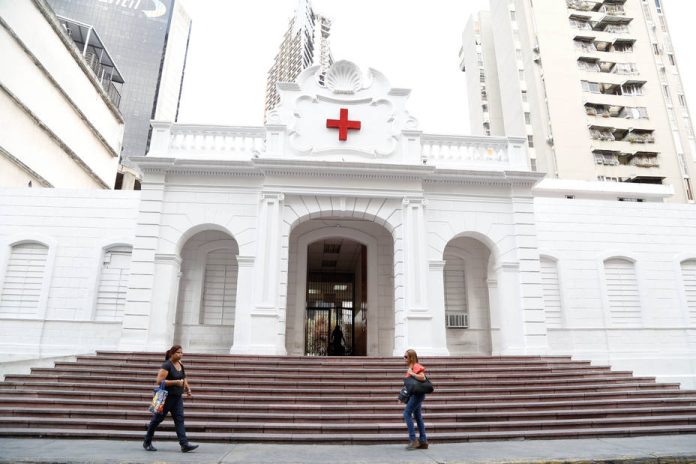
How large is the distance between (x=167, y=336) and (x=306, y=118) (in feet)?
22.5

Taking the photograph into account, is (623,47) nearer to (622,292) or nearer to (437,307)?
(622,292)

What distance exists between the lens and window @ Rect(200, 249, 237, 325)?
1282 centimetres

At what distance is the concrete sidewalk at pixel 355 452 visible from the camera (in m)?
5.51

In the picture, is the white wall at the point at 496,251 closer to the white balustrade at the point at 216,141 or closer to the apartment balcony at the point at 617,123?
the white balustrade at the point at 216,141

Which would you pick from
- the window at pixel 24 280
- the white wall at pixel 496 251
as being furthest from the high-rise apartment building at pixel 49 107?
the white wall at pixel 496 251

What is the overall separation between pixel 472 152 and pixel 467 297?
4310 millimetres

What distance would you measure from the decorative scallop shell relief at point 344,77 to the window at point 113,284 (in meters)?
7.76

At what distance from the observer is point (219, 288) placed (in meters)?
13.1

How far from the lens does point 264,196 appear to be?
11789 mm

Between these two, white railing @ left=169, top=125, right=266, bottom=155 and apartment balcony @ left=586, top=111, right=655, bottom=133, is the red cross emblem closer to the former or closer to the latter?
white railing @ left=169, top=125, right=266, bottom=155

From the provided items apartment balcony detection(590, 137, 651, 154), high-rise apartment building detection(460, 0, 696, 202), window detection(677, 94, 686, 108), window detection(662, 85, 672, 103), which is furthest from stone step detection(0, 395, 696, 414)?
window detection(677, 94, 686, 108)

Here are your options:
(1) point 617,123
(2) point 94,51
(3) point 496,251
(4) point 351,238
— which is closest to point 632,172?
(1) point 617,123

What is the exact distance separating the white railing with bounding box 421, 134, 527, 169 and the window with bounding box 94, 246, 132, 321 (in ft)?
30.6

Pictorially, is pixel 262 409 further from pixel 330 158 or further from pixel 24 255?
pixel 24 255
